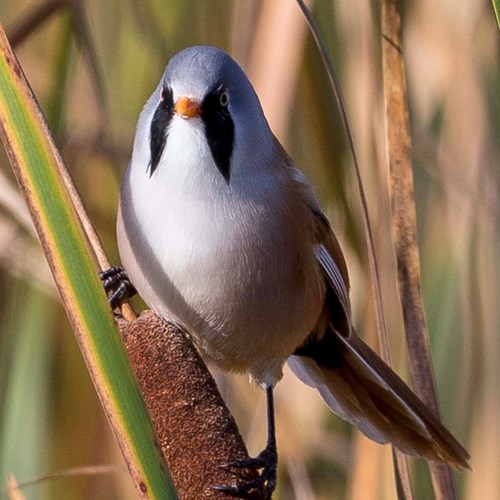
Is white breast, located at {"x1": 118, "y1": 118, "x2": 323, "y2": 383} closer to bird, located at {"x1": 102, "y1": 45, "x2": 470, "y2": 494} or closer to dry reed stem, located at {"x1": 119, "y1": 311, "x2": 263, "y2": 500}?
bird, located at {"x1": 102, "y1": 45, "x2": 470, "y2": 494}

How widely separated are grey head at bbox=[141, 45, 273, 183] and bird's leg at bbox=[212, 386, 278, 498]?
0.48 metres

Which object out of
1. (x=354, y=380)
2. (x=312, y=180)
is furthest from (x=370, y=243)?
(x=354, y=380)

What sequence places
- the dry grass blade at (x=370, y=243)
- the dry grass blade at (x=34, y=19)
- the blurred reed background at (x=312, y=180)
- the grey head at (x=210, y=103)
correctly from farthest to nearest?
the blurred reed background at (x=312, y=180) → the dry grass blade at (x=34, y=19) → the grey head at (x=210, y=103) → the dry grass blade at (x=370, y=243)

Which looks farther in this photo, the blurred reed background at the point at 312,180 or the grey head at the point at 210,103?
the blurred reed background at the point at 312,180

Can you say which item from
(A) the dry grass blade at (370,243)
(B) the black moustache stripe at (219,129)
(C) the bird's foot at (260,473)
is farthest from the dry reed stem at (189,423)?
(B) the black moustache stripe at (219,129)

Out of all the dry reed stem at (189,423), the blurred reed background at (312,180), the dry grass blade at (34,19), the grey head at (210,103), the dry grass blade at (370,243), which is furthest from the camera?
the blurred reed background at (312,180)

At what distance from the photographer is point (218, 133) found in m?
1.58

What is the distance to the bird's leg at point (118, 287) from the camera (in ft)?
5.88

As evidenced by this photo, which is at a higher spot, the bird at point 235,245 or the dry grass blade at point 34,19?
the dry grass blade at point 34,19

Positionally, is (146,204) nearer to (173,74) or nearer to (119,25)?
(173,74)

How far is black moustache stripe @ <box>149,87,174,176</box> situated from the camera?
1562mm

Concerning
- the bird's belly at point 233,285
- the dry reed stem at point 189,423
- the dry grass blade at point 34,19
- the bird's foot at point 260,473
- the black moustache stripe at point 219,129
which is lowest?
the bird's foot at point 260,473

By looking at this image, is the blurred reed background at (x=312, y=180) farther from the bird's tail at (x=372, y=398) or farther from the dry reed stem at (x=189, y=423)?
the dry reed stem at (x=189, y=423)

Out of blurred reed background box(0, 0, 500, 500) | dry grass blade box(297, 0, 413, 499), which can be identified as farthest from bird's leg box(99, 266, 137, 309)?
dry grass blade box(297, 0, 413, 499)
